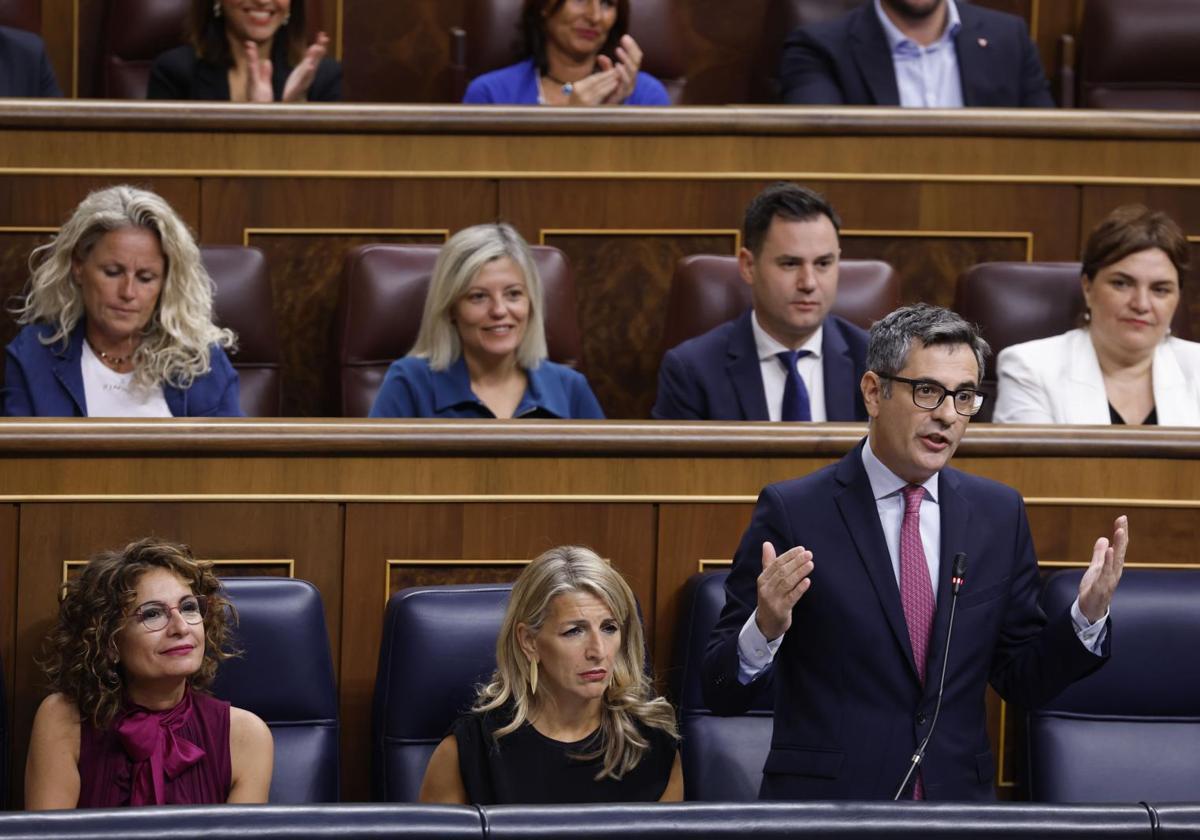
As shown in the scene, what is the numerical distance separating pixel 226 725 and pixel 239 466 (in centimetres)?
19

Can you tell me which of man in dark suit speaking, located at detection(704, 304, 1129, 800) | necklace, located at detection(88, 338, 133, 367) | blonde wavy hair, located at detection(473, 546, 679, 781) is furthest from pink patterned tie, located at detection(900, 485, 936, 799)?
necklace, located at detection(88, 338, 133, 367)

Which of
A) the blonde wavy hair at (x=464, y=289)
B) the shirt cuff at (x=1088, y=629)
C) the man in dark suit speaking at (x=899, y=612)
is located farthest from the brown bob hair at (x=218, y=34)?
the shirt cuff at (x=1088, y=629)

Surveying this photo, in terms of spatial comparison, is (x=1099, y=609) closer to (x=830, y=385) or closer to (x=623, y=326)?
(x=830, y=385)

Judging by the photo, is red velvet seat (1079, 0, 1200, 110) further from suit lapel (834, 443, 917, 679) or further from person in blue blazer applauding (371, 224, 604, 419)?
suit lapel (834, 443, 917, 679)

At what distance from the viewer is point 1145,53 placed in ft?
6.90

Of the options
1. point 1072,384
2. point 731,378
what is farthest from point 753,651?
point 1072,384

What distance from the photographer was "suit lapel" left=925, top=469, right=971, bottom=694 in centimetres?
99

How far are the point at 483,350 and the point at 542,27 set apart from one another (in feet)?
1.68

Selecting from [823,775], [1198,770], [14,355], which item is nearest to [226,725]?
[823,775]

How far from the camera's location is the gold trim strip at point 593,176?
1.69m

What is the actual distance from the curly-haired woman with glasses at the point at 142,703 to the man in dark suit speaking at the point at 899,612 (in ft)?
1.05

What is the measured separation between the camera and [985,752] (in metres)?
1.02

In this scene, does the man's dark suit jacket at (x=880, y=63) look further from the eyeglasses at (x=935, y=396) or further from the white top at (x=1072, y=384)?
the eyeglasses at (x=935, y=396)

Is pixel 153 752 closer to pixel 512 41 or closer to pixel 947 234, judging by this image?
pixel 947 234
